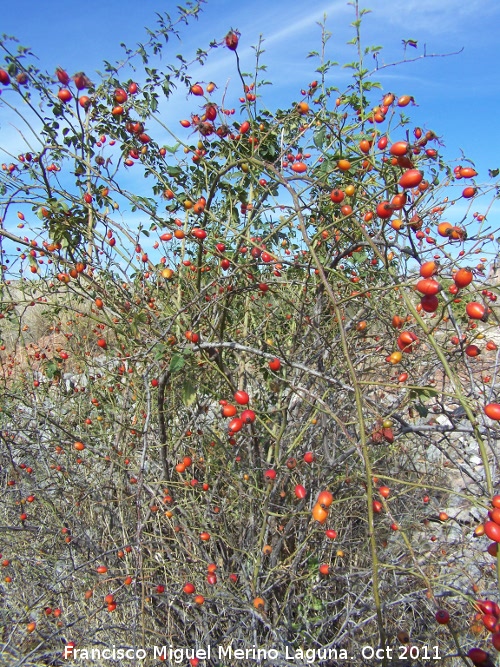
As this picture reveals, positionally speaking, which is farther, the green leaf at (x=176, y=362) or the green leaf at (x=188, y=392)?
the green leaf at (x=188, y=392)

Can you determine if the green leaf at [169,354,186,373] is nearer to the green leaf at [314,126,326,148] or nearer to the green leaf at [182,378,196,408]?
the green leaf at [182,378,196,408]

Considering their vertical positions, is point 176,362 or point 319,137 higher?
point 319,137

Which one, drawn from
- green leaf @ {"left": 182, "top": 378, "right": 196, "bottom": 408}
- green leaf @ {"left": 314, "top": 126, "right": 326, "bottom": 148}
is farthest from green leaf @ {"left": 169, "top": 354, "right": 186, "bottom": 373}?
green leaf @ {"left": 314, "top": 126, "right": 326, "bottom": 148}

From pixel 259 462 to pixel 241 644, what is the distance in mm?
700

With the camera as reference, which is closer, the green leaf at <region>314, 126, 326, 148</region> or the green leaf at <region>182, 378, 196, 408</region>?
the green leaf at <region>182, 378, 196, 408</region>

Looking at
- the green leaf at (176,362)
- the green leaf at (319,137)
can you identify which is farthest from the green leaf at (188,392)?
the green leaf at (319,137)

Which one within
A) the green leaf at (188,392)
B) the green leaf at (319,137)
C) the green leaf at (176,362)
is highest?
the green leaf at (319,137)

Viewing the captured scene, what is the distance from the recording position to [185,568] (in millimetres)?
1916

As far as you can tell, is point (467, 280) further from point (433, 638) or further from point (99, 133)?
point (99, 133)

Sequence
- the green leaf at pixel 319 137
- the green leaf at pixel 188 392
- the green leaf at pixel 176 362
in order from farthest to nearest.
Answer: the green leaf at pixel 319 137, the green leaf at pixel 188 392, the green leaf at pixel 176 362

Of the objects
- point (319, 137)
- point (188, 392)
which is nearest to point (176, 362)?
point (188, 392)

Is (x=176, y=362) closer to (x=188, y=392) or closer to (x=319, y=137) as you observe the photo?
(x=188, y=392)

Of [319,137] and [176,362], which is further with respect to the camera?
[319,137]

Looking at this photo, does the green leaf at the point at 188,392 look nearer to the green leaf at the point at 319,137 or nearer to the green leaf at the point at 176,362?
the green leaf at the point at 176,362
